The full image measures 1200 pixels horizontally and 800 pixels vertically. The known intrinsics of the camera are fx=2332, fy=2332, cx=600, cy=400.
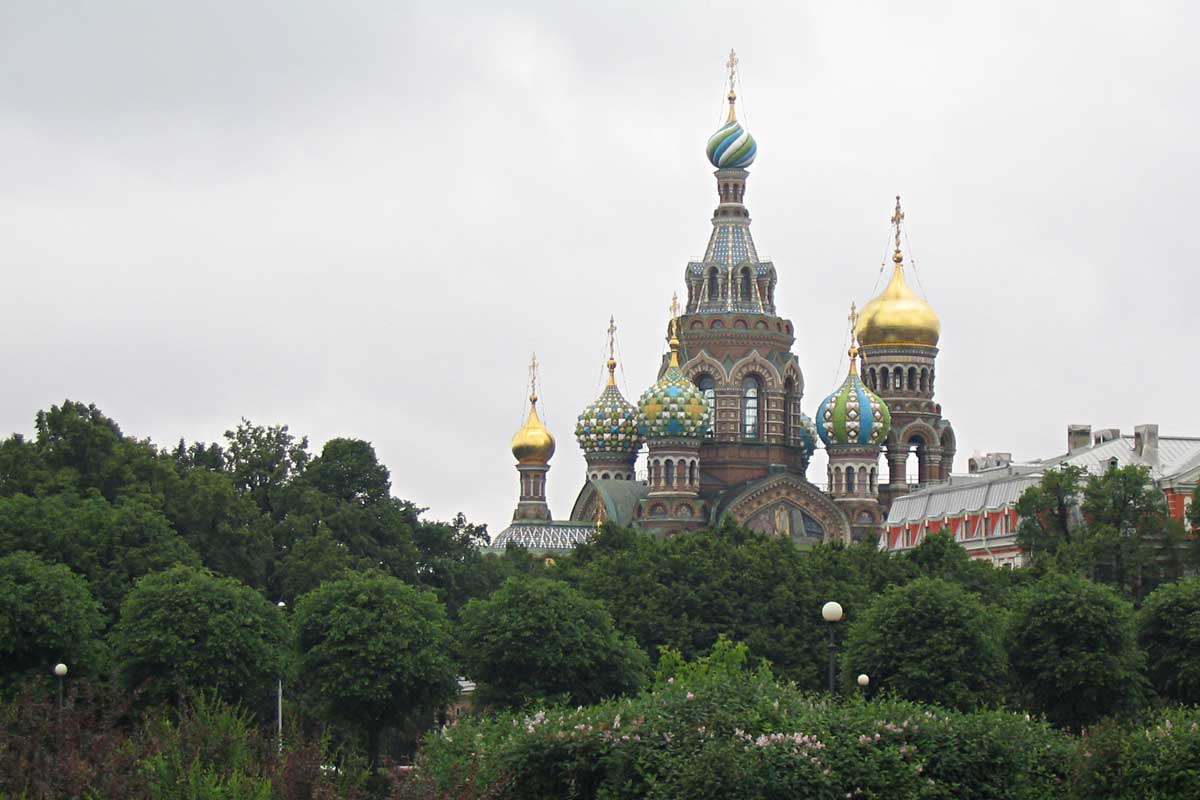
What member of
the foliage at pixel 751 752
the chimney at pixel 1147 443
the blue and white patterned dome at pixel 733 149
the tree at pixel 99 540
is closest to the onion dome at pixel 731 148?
the blue and white patterned dome at pixel 733 149

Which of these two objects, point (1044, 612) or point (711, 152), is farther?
point (711, 152)

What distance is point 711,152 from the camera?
362 ft

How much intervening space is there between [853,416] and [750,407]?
235 inches

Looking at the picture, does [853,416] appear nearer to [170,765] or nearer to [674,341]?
[674,341]

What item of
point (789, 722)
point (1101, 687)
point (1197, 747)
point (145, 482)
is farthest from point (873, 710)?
point (145, 482)

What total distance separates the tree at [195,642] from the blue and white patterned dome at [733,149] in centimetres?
6278

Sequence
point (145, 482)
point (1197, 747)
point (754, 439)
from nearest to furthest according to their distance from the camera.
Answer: point (1197, 747) → point (145, 482) → point (754, 439)

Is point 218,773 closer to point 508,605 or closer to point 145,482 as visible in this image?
point 508,605

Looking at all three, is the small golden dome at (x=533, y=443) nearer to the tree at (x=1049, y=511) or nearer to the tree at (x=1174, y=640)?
the tree at (x=1049, y=511)

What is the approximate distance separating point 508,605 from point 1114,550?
27804 mm

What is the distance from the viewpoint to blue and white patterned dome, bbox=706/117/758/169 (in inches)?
4313

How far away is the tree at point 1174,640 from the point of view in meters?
49.4

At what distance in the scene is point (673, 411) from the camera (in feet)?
341

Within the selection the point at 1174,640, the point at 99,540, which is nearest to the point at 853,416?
the point at 99,540
